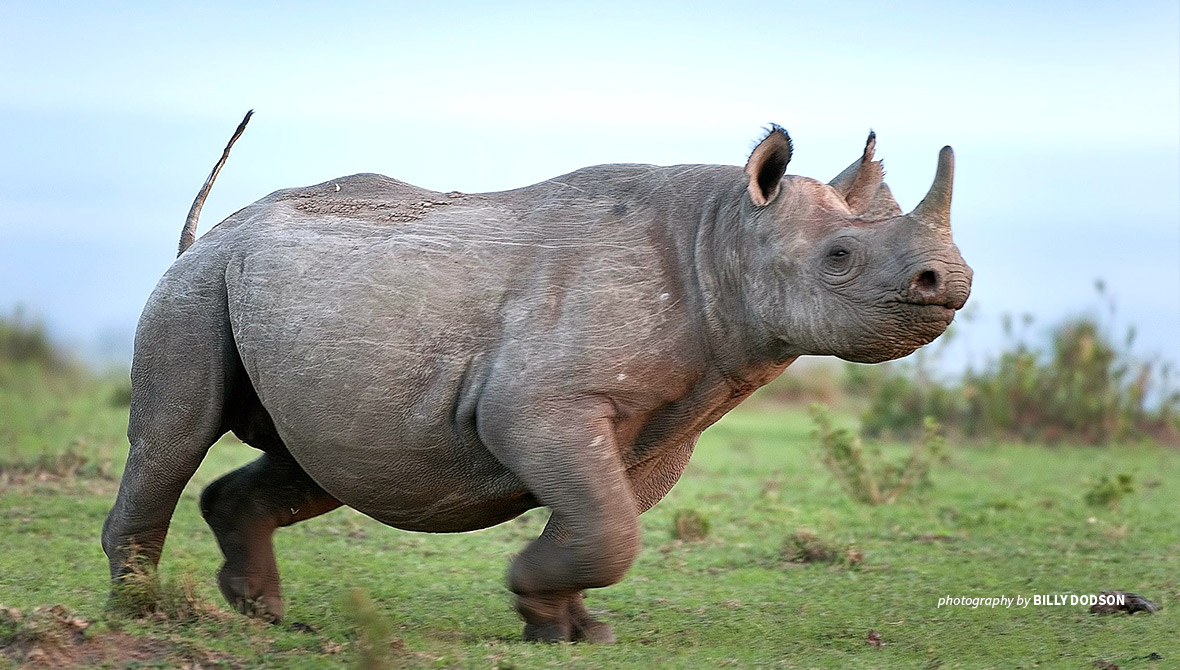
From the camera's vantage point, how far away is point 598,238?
5289 millimetres

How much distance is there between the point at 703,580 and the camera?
23.6ft

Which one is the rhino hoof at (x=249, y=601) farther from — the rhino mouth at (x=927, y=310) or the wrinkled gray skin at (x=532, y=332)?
the rhino mouth at (x=927, y=310)

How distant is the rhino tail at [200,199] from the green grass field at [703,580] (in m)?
1.48

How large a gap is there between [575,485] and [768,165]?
135 cm

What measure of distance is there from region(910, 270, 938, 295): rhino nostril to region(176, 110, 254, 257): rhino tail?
10.9 ft

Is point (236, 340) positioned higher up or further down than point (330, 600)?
higher up

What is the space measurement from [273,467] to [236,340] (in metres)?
0.88

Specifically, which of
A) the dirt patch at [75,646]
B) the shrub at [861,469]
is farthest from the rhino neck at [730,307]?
the shrub at [861,469]

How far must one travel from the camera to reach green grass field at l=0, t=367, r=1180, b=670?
199 inches

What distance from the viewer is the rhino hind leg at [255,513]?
6121mm

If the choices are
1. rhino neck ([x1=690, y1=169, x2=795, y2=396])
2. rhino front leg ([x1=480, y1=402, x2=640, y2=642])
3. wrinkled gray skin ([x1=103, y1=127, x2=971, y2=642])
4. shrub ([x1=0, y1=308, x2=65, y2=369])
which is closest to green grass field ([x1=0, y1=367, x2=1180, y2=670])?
rhino front leg ([x1=480, y1=402, x2=640, y2=642])

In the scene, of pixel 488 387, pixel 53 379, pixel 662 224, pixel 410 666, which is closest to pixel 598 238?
pixel 662 224

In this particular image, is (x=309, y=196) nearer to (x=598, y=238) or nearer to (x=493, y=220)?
(x=493, y=220)

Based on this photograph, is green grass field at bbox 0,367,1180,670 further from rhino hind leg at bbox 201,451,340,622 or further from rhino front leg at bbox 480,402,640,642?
rhino front leg at bbox 480,402,640,642
